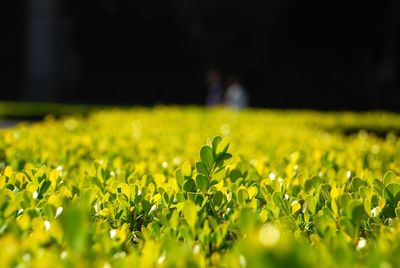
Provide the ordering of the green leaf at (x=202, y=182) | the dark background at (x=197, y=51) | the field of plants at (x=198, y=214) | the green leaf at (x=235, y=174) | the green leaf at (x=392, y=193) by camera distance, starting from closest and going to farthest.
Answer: the field of plants at (x=198, y=214), the green leaf at (x=392, y=193), the green leaf at (x=202, y=182), the green leaf at (x=235, y=174), the dark background at (x=197, y=51)

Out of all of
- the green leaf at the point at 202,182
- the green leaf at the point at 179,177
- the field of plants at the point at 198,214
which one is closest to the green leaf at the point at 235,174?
the field of plants at the point at 198,214

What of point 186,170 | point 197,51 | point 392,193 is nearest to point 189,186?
point 186,170

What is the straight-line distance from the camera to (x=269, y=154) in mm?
4793

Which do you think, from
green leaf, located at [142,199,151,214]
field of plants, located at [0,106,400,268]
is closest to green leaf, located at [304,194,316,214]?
field of plants, located at [0,106,400,268]

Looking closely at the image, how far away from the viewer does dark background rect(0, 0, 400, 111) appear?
2873 centimetres

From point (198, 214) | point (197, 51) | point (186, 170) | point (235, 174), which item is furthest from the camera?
point (197, 51)

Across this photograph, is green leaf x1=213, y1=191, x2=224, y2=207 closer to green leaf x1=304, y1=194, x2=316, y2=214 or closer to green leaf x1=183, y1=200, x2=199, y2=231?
green leaf x1=304, y1=194, x2=316, y2=214

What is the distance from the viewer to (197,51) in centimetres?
3042

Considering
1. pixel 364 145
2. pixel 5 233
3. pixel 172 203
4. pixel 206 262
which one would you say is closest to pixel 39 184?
pixel 172 203

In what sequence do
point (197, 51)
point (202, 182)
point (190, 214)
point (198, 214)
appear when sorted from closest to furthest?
point (190, 214) < point (198, 214) < point (202, 182) < point (197, 51)

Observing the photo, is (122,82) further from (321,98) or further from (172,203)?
(172,203)

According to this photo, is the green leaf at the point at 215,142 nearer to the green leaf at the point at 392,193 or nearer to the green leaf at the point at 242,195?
the green leaf at the point at 242,195

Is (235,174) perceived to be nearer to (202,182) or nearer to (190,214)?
(202,182)

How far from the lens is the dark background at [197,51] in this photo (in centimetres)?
2873
